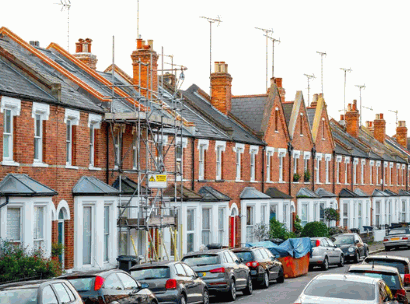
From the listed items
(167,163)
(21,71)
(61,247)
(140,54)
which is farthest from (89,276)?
(140,54)

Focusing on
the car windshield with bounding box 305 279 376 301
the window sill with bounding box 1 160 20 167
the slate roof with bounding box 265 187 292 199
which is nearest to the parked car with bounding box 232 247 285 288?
the window sill with bounding box 1 160 20 167

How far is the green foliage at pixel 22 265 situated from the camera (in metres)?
22.3

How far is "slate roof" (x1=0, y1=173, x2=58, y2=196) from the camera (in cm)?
2408

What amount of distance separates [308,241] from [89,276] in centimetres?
1913

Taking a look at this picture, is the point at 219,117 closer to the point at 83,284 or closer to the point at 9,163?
the point at 9,163

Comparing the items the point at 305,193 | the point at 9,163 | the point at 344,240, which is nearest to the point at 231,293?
the point at 9,163

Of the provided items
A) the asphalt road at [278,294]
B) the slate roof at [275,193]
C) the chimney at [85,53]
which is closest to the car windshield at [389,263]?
the asphalt road at [278,294]

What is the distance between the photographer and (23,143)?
25688mm

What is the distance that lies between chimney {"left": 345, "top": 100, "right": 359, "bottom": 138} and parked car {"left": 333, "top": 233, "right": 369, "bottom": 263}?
3007cm

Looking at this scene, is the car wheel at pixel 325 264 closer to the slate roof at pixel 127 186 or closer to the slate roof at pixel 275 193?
the slate roof at pixel 275 193

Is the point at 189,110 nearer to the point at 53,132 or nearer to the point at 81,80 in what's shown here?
the point at 81,80

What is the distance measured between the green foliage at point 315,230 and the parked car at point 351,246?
164 inches

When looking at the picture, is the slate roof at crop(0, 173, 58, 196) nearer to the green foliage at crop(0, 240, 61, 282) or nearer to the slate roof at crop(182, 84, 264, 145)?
the green foliage at crop(0, 240, 61, 282)

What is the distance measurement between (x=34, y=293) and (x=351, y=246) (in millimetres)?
29739
